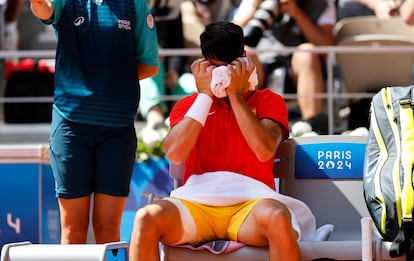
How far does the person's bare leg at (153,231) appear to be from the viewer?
4.30 metres

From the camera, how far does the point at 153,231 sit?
14.2 ft

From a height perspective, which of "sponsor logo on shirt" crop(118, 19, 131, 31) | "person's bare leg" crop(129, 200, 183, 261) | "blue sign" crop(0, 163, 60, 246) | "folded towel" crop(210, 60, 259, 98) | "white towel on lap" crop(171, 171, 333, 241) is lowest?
"blue sign" crop(0, 163, 60, 246)

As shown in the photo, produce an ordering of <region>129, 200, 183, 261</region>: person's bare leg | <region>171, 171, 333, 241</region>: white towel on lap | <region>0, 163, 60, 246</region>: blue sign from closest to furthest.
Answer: <region>129, 200, 183, 261</region>: person's bare leg
<region>171, 171, 333, 241</region>: white towel on lap
<region>0, 163, 60, 246</region>: blue sign

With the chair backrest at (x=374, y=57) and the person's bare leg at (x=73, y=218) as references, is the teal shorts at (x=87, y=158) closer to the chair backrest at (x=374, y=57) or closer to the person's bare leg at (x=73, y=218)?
the person's bare leg at (x=73, y=218)

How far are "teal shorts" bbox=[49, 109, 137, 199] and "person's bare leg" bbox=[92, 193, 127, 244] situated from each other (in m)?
0.04

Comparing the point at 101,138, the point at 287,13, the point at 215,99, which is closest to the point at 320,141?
the point at 215,99

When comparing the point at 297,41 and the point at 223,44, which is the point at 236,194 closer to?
the point at 223,44

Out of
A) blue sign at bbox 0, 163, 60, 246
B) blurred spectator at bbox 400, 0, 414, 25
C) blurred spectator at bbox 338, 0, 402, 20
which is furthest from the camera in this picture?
blurred spectator at bbox 338, 0, 402, 20

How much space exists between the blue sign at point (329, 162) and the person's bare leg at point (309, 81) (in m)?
2.97

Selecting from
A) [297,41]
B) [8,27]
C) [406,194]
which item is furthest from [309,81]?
[406,194]

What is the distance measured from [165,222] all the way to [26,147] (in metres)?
2.34

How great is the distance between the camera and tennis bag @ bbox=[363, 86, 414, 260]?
4.18 m

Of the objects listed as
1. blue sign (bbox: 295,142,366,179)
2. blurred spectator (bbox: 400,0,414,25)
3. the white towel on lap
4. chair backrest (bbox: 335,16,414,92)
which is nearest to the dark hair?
the white towel on lap

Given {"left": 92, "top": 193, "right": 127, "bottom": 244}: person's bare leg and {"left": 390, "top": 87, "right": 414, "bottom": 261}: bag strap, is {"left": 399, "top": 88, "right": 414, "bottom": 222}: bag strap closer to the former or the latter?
{"left": 390, "top": 87, "right": 414, "bottom": 261}: bag strap
